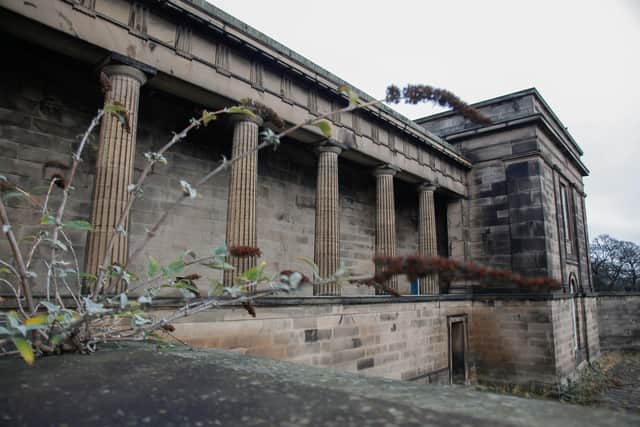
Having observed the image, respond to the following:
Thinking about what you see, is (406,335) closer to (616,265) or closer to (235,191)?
(235,191)

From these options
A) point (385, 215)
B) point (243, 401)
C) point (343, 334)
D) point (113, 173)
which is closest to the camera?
point (243, 401)

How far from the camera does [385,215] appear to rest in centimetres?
1245

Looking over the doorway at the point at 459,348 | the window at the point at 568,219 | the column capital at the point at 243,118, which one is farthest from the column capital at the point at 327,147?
the window at the point at 568,219

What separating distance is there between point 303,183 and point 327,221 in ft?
11.0

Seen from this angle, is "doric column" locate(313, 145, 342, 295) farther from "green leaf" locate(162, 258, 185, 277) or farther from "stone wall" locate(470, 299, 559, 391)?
"stone wall" locate(470, 299, 559, 391)

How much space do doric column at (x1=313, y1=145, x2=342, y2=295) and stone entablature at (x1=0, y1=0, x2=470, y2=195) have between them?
2.23 feet

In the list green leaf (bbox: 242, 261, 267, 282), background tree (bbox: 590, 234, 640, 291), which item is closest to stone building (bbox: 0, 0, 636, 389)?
green leaf (bbox: 242, 261, 267, 282)

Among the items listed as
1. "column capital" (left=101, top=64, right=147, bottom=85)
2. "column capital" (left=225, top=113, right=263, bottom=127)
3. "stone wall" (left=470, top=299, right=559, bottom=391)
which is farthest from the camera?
"stone wall" (left=470, top=299, right=559, bottom=391)

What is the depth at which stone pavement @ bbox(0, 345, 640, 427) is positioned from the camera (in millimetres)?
1387

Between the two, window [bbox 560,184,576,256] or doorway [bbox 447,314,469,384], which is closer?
doorway [bbox 447,314,469,384]

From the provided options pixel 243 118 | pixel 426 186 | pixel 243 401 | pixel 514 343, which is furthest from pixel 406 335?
pixel 243 401

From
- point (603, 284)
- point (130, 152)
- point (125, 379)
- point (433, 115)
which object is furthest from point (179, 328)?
point (603, 284)

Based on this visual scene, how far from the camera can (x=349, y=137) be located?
11.6m

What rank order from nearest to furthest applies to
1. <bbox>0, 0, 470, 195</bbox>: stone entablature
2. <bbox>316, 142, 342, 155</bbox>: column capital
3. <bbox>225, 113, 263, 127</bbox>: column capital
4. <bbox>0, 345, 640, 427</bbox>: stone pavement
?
1. <bbox>0, 345, 640, 427</bbox>: stone pavement
2. <bbox>0, 0, 470, 195</bbox>: stone entablature
3. <bbox>225, 113, 263, 127</bbox>: column capital
4. <bbox>316, 142, 342, 155</bbox>: column capital
